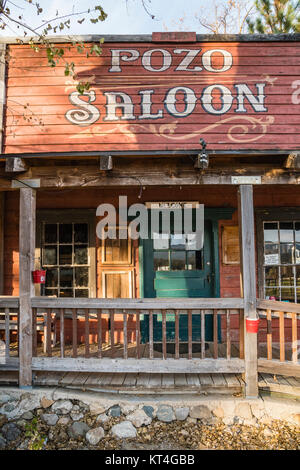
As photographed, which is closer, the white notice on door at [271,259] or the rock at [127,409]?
the rock at [127,409]

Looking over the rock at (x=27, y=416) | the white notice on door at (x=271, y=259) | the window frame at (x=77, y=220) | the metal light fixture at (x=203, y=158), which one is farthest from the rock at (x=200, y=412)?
the metal light fixture at (x=203, y=158)

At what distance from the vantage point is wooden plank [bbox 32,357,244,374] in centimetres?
341

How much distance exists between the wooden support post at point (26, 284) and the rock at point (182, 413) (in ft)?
5.88

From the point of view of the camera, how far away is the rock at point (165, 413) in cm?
322

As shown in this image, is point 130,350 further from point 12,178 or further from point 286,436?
point 12,178

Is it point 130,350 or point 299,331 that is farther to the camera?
point 299,331

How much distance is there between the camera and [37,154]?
3430 mm

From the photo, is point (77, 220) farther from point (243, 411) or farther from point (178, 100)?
point (243, 411)

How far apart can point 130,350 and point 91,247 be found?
1787 mm

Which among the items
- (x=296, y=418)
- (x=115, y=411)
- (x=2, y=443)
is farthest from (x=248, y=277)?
(x=2, y=443)

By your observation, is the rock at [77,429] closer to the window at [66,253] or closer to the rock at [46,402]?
the rock at [46,402]

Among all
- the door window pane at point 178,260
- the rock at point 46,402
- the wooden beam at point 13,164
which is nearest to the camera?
the rock at point 46,402

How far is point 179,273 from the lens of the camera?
4891mm
